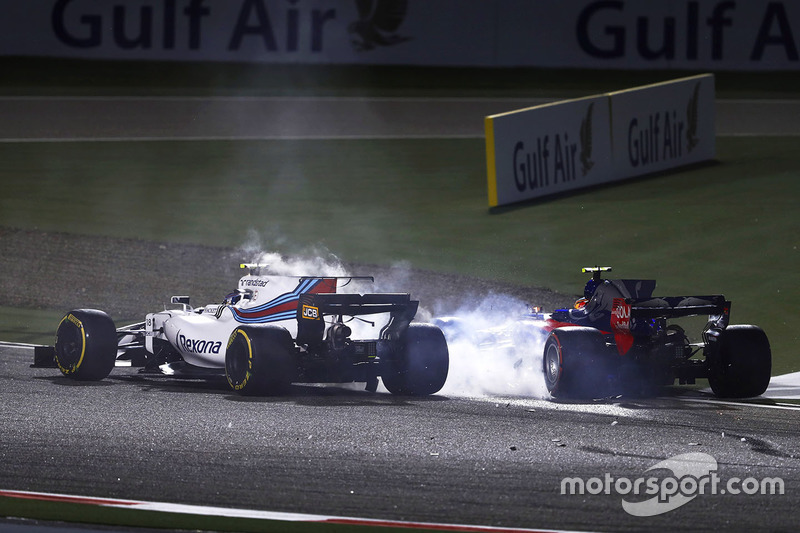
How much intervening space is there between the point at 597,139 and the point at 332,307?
1394cm

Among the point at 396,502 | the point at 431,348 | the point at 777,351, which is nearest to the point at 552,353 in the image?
the point at 431,348

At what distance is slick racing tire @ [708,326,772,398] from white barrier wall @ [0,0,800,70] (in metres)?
21.5

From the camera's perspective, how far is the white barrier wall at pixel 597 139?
2162 cm

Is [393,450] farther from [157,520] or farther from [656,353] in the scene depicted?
[656,353]

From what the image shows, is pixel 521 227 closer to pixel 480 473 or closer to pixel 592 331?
pixel 592 331

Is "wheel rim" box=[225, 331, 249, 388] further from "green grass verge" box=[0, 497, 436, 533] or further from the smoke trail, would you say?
"green grass verge" box=[0, 497, 436, 533]

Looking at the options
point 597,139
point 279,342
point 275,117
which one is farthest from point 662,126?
point 279,342

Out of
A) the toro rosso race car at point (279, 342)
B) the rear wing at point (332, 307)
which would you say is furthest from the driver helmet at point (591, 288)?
the rear wing at point (332, 307)

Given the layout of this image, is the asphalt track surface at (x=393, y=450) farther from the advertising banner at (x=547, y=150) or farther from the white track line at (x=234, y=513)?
the advertising banner at (x=547, y=150)

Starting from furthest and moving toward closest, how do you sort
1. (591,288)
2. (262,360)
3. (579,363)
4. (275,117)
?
(275,117)
(591,288)
(579,363)
(262,360)

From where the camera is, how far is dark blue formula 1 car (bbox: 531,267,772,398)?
34.2 ft

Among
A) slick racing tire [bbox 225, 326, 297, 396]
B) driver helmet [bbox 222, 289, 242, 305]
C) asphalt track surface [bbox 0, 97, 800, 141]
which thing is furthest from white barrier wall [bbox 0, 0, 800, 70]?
slick racing tire [bbox 225, 326, 297, 396]

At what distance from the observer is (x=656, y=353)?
10.6m

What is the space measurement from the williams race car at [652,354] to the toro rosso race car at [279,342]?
1231 mm
